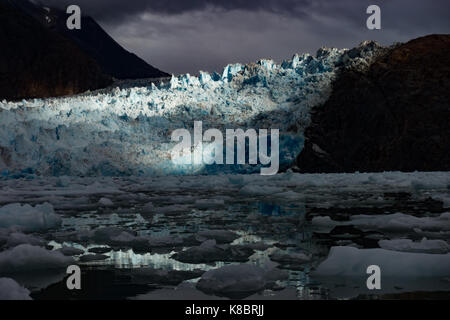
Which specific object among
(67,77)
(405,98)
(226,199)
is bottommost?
(226,199)

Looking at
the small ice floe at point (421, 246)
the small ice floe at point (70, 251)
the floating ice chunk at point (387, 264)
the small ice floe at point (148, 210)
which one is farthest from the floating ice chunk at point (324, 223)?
the small ice floe at point (148, 210)

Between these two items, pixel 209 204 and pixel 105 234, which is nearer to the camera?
pixel 105 234

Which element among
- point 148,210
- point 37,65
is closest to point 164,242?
point 148,210

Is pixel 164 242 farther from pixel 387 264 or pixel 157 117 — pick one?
pixel 157 117

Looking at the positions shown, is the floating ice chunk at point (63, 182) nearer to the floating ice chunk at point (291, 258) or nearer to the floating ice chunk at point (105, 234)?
the floating ice chunk at point (105, 234)

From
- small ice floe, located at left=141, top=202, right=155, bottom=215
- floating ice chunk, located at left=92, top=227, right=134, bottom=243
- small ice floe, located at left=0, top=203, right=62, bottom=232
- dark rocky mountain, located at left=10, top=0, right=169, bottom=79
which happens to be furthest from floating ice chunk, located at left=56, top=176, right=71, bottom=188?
dark rocky mountain, located at left=10, top=0, right=169, bottom=79

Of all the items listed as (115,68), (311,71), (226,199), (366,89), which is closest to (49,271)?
(226,199)

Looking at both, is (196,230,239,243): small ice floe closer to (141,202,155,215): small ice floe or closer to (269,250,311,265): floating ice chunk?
(269,250,311,265): floating ice chunk
